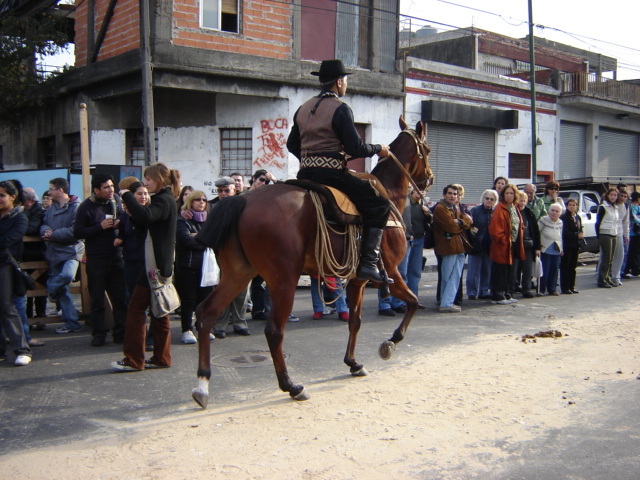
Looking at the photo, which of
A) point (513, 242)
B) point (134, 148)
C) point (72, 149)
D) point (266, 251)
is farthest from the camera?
point (72, 149)

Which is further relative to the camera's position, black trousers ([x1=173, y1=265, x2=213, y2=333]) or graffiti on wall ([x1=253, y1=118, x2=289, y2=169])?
graffiti on wall ([x1=253, y1=118, x2=289, y2=169])

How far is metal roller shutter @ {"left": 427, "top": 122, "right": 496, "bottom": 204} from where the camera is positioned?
22.9 m

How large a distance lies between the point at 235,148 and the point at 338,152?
40.3 ft

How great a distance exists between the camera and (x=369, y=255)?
241 inches

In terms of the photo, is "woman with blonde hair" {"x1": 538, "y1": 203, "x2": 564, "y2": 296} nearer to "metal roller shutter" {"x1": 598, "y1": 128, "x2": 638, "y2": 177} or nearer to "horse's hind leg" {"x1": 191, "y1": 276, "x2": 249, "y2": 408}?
"horse's hind leg" {"x1": 191, "y1": 276, "x2": 249, "y2": 408}

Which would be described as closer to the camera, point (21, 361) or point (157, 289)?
point (157, 289)

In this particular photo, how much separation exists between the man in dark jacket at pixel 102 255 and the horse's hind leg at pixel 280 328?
118 inches

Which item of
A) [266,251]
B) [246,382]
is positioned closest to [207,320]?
[266,251]

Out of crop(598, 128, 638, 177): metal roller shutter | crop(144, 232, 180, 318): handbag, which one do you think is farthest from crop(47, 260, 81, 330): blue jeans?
crop(598, 128, 638, 177): metal roller shutter

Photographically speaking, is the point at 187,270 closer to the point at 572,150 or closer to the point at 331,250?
the point at 331,250

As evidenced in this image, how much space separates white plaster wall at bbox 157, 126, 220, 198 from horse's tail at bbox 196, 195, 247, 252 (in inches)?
473

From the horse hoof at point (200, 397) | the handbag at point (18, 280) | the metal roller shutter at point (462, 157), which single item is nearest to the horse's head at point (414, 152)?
the horse hoof at point (200, 397)

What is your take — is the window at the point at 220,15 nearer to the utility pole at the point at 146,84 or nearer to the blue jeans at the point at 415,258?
the utility pole at the point at 146,84

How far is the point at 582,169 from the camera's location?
29797 mm
